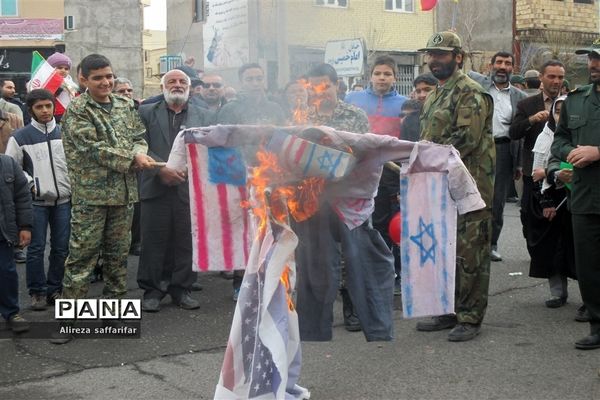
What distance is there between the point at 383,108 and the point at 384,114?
5cm

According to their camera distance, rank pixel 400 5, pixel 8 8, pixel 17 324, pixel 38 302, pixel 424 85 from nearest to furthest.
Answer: pixel 17 324 < pixel 38 302 < pixel 424 85 < pixel 400 5 < pixel 8 8

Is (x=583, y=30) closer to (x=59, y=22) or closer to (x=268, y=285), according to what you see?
(x=59, y=22)

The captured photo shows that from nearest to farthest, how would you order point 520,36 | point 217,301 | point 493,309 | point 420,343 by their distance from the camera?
point 420,343 → point 493,309 → point 217,301 → point 520,36

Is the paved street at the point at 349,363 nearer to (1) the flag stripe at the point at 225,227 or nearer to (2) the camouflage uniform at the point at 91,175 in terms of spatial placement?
(2) the camouflage uniform at the point at 91,175

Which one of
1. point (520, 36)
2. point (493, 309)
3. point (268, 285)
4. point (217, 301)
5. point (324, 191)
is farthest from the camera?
point (520, 36)

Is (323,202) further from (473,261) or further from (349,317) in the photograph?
(349,317)

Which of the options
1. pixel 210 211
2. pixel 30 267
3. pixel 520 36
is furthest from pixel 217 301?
pixel 520 36

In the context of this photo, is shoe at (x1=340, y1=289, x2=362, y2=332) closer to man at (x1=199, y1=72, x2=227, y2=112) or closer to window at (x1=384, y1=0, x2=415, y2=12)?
man at (x1=199, y1=72, x2=227, y2=112)

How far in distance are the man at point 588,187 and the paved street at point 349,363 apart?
39 cm

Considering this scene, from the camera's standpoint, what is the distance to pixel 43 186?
676cm

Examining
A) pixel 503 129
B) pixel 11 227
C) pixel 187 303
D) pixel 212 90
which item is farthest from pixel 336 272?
pixel 212 90

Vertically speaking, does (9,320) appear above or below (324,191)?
below

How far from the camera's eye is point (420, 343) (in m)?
5.77

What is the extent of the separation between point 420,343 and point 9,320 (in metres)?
3.07
